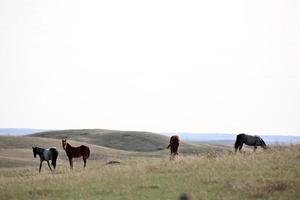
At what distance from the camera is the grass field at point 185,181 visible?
65.4 ft

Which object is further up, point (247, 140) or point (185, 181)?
point (247, 140)

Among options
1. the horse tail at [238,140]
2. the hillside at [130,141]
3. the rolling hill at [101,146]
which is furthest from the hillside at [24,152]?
the horse tail at [238,140]

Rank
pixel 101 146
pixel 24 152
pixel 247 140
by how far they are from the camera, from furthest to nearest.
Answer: pixel 101 146 < pixel 24 152 < pixel 247 140

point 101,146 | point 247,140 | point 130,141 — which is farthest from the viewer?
point 130,141

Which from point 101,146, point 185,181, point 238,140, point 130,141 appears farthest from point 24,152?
point 185,181

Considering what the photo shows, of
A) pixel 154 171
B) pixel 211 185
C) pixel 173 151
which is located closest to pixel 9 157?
pixel 173 151

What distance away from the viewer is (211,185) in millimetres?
20906

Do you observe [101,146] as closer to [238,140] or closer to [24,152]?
[24,152]

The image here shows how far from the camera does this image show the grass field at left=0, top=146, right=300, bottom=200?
19922 mm

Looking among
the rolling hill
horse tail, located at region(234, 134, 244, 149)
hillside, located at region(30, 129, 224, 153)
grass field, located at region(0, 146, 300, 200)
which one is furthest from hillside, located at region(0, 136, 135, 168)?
grass field, located at region(0, 146, 300, 200)

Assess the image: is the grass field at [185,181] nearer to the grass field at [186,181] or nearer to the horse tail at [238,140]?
the grass field at [186,181]

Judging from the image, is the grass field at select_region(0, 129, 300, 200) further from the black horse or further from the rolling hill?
the rolling hill

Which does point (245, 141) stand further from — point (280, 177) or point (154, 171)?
point (280, 177)

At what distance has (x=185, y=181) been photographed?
2219 cm
